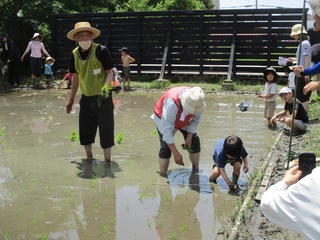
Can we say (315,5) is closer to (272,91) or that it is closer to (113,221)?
(113,221)

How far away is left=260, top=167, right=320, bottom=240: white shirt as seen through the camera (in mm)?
1942

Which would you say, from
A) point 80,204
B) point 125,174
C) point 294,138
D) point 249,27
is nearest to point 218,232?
point 80,204

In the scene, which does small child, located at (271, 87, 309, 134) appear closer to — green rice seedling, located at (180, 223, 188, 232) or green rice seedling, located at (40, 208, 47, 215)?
green rice seedling, located at (180, 223, 188, 232)

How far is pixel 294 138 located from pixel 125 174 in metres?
3.11

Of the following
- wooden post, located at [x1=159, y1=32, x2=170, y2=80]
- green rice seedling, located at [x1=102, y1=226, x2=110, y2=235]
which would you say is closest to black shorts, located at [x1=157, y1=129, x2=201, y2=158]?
green rice seedling, located at [x1=102, y1=226, x2=110, y2=235]

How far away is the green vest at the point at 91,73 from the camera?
20.4 ft

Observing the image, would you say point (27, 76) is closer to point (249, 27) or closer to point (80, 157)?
point (249, 27)

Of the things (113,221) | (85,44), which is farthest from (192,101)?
(85,44)

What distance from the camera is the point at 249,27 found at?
14.8m

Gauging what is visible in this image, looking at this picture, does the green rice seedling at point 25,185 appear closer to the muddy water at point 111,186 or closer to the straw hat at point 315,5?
the muddy water at point 111,186

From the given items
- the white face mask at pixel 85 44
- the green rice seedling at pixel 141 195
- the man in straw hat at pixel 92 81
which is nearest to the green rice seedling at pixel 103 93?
the man in straw hat at pixel 92 81

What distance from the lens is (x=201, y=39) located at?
1527 centimetres

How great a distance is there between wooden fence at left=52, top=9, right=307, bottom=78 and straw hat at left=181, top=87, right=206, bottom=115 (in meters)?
8.85

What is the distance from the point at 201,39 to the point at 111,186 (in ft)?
34.4
